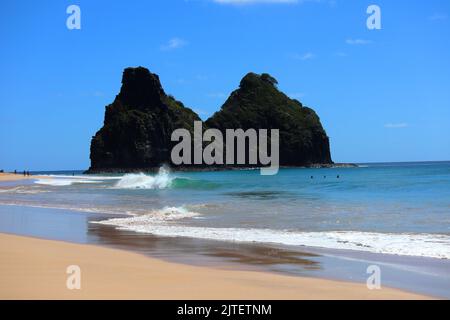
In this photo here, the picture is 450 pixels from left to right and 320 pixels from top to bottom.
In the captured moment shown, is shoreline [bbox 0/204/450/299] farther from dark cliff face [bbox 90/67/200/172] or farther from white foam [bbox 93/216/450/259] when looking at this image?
dark cliff face [bbox 90/67/200/172]

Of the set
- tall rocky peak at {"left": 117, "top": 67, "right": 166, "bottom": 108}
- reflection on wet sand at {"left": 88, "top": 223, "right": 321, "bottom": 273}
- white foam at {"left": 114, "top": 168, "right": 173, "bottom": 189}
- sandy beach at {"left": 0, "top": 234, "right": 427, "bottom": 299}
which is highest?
tall rocky peak at {"left": 117, "top": 67, "right": 166, "bottom": 108}

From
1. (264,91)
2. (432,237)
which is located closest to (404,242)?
(432,237)

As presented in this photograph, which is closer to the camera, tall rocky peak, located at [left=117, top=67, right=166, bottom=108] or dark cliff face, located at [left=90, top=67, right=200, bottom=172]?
dark cliff face, located at [left=90, top=67, right=200, bottom=172]

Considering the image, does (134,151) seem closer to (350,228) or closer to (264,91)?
(264,91)

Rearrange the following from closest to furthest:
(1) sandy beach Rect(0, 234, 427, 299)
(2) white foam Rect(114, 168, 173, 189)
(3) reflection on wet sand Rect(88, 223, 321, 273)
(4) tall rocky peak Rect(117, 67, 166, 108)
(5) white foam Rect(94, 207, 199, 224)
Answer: (1) sandy beach Rect(0, 234, 427, 299), (3) reflection on wet sand Rect(88, 223, 321, 273), (5) white foam Rect(94, 207, 199, 224), (2) white foam Rect(114, 168, 173, 189), (4) tall rocky peak Rect(117, 67, 166, 108)

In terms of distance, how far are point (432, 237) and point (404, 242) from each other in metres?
1.13

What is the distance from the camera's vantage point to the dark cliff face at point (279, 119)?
6156 inches

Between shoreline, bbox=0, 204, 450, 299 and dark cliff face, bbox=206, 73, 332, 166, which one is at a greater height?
dark cliff face, bbox=206, 73, 332, 166

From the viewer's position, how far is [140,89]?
5394 inches

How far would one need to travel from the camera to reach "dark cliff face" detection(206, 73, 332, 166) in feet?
513

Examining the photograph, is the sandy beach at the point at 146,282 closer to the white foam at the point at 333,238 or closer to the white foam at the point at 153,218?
the white foam at the point at 333,238

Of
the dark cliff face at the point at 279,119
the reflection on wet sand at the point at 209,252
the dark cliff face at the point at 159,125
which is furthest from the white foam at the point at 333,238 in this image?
the dark cliff face at the point at 279,119

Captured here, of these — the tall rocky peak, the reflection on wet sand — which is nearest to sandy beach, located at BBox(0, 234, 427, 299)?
the reflection on wet sand

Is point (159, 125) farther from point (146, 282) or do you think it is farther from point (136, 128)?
point (146, 282)
